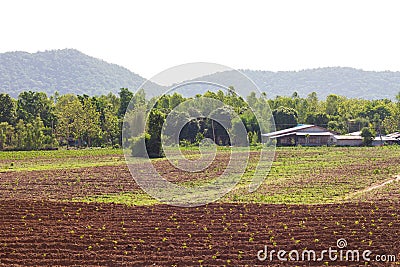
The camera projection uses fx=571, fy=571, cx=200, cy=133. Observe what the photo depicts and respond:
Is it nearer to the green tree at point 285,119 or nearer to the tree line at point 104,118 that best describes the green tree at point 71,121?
the tree line at point 104,118

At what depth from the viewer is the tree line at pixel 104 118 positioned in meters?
41.8

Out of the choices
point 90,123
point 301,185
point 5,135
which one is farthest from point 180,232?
point 90,123

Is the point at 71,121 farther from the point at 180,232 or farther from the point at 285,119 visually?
the point at 180,232

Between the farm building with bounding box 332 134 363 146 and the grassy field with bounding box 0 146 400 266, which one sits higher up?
the farm building with bounding box 332 134 363 146

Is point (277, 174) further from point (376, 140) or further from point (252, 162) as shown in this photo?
point (376, 140)

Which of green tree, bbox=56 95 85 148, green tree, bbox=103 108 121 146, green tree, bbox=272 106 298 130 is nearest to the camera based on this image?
green tree, bbox=56 95 85 148

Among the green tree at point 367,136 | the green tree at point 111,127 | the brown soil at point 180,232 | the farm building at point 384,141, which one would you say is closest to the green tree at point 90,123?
the green tree at point 111,127

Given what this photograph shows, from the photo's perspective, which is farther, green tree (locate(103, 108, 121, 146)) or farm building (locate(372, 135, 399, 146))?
farm building (locate(372, 135, 399, 146))

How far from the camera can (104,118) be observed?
72.8m

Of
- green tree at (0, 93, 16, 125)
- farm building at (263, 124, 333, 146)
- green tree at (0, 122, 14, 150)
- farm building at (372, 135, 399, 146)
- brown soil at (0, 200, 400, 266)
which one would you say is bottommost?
brown soil at (0, 200, 400, 266)

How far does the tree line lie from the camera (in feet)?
137

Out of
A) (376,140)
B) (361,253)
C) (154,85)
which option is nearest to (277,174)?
(154,85)

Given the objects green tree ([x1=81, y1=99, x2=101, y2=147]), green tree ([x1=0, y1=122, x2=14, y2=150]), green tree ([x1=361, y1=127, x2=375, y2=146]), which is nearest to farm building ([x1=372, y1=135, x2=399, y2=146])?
green tree ([x1=361, y1=127, x2=375, y2=146])

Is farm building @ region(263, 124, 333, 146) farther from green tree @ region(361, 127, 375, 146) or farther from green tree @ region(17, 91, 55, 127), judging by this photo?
green tree @ region(17, 91, 55, 127)
